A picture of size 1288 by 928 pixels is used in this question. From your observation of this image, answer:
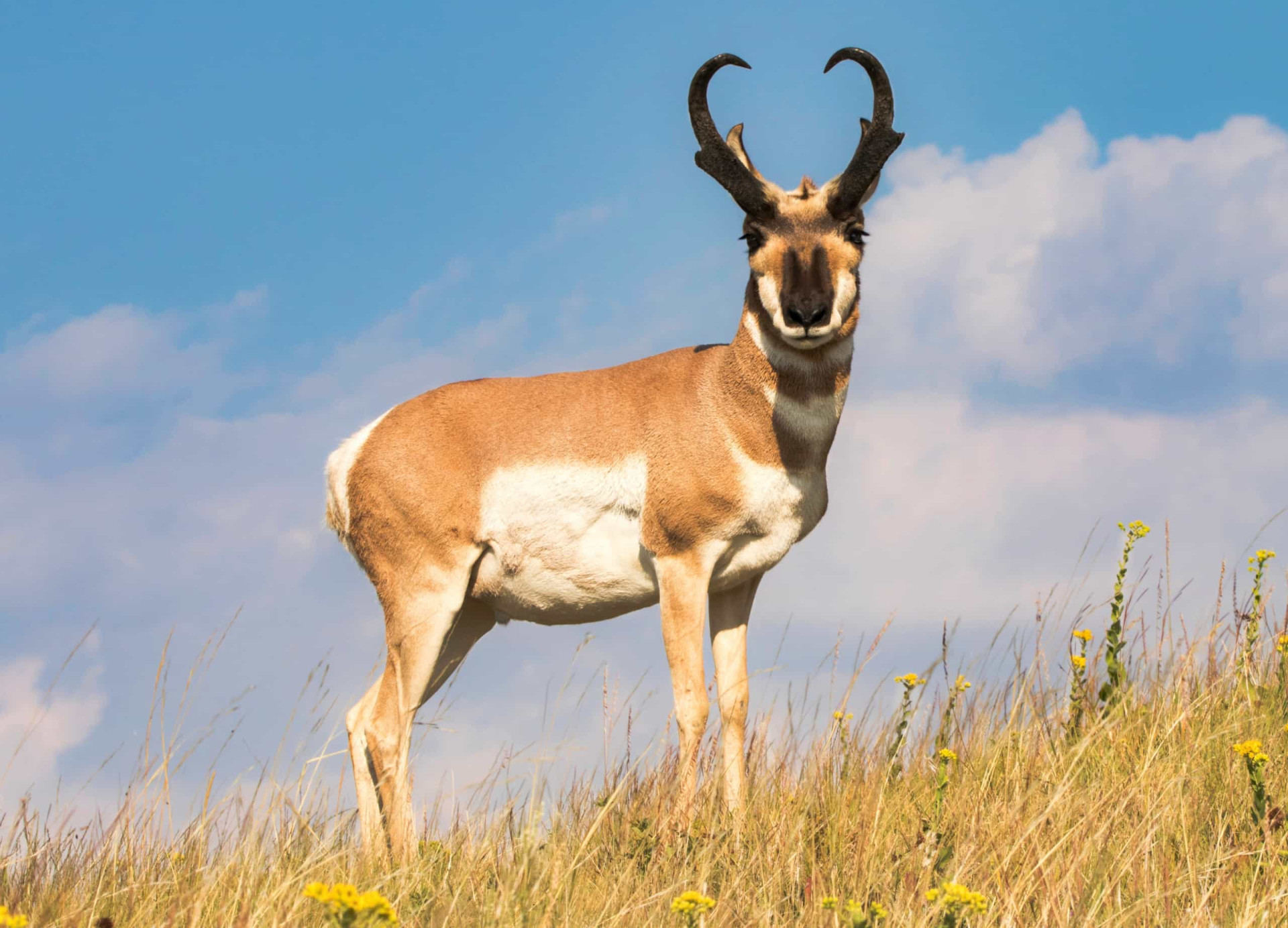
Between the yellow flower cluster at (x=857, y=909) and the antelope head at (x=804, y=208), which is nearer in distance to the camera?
the yellow flower cluster at (x=857, y=909)

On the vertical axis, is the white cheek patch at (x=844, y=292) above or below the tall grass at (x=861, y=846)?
above

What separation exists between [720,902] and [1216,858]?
247cm

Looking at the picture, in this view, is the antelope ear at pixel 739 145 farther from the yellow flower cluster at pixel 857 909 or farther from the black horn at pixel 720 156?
the yellow flower cluster at pixel 857 909

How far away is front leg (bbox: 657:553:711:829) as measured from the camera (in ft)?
21.8

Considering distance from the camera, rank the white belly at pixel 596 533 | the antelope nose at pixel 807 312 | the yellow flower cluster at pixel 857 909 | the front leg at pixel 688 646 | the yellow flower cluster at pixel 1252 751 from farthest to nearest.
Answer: the white belly at pixel 596 533, the front leg at pixel 688 646, the antelope nose at pixel 807 312, the yellow flower cluster at pixel 1252 751, the yellow flower cluster at pixel 857 909

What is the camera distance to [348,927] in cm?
262

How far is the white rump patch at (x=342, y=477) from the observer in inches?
316

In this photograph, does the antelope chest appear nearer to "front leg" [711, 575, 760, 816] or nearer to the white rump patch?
"front leg" [711, 575, 760, 816]

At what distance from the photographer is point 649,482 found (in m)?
7.07

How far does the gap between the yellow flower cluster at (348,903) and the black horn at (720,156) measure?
523 cm

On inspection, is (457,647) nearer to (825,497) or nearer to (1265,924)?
(825,497)

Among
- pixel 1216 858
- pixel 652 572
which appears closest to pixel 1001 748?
pixel 1216 858

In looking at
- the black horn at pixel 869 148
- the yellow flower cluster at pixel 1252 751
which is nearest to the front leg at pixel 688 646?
the black horn at pixel 869 148

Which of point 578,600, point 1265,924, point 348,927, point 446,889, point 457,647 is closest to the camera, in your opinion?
point 348,927
